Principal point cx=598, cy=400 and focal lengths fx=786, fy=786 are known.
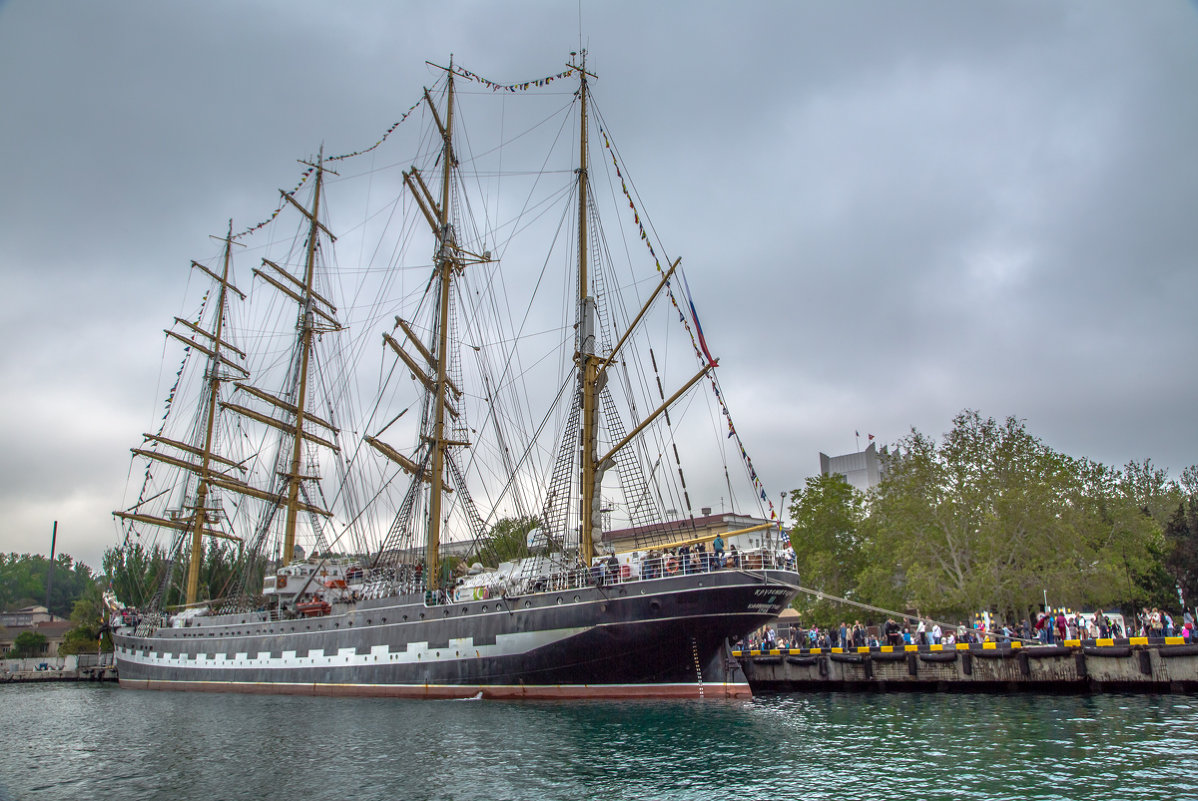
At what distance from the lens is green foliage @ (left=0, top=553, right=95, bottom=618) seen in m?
112

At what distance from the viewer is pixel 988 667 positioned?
2544 cm

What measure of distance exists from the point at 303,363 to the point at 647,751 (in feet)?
125

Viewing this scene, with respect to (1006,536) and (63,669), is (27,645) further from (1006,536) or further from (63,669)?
(1006,536)

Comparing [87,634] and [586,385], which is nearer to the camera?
[586,385]

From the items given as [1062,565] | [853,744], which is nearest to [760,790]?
[853,744]

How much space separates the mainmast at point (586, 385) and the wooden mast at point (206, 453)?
100 ft

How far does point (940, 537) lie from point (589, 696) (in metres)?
20.9

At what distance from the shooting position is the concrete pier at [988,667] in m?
22.6

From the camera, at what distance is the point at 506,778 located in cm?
1475

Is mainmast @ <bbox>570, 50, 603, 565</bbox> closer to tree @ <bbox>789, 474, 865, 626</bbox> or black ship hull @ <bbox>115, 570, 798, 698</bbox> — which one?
black ship hull @ <bbox>115, 570, 798, 698</bbox>

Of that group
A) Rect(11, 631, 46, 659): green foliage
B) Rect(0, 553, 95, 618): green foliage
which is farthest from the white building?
Rect(0, 553, 95, 618): green foliage

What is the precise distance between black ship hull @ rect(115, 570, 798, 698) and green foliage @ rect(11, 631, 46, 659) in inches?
2158

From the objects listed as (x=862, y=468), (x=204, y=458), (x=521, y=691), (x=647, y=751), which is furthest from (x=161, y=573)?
(x=862, y=468)

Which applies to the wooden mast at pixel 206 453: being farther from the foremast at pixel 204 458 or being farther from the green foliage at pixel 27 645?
the green foliage at pixel 27 645
